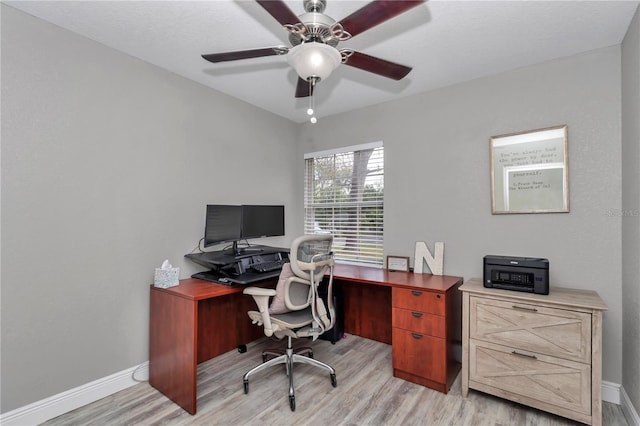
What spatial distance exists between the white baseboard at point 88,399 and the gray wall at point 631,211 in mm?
90

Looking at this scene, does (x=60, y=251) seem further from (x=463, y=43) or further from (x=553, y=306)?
(x=553, y=306)

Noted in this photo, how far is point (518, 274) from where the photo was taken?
88.0 inches

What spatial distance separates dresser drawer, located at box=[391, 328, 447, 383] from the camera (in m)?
2.31

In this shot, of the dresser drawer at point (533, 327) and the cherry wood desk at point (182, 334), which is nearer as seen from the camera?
the dresser drawer at point (533, 327)

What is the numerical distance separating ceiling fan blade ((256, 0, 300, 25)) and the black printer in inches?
84.1

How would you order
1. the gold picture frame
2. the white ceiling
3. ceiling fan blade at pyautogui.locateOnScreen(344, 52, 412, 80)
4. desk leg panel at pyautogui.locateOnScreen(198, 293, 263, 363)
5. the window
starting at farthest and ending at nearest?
the window, desk leg panel at pyautogui.locateOnScreen(198, 293, 263, 363), the gold picture frame, the white ceiling, ceiling fan blade at pyautogui.locateOnScreen(344, 52, 412, 80)

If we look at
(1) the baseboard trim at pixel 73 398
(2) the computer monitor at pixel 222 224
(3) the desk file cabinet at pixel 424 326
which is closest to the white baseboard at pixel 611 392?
(3) the desk file cabinet at pixel 424 326

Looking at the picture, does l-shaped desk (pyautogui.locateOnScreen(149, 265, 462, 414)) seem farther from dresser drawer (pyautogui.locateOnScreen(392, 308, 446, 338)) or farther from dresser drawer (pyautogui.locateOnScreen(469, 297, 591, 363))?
dresser drawer (pyautogui.locateOnScreen(469, 297, 591, 363))

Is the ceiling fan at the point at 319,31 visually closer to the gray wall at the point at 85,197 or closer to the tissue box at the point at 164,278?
the gray wall at the point at 85,197

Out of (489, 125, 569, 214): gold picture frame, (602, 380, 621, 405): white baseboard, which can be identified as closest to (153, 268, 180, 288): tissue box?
(489, 125, 569, 214): gold picture frame

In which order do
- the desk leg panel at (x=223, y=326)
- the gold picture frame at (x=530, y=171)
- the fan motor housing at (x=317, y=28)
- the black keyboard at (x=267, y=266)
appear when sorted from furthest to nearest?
the desk leg panel at (x=223, y=326) < the black keyboard at (x=267, y=266) < the gold picture frame at (x=530, y=171) < the fan motor housing at (x=317, y=28)

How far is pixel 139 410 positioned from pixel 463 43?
345 centimetres

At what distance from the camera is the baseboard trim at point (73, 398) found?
1.88 meters

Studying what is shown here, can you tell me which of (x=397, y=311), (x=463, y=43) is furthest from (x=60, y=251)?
(x=463, y=43)
